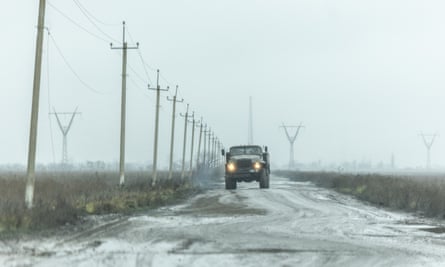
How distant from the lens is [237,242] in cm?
1483

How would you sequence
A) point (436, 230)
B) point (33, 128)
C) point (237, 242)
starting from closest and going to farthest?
1. point (237, 242)
2. point (436, 230)
3. point (33, 128)

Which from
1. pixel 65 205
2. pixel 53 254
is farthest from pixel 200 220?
pixel 53 254

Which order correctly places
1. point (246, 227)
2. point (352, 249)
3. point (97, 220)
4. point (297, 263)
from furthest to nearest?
point (97, 220) < point (246, 227) < point (352, 249) < point (297, 263)

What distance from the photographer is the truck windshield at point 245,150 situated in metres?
46.5

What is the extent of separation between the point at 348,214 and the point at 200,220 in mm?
5966

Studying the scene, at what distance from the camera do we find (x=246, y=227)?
18406mm

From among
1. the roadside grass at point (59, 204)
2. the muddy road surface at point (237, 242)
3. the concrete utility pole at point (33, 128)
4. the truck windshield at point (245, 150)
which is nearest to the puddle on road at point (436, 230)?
the muddy road surface at point (237, 242)

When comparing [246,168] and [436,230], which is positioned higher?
[246,168]

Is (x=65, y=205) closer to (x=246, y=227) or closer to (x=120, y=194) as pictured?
(x=246, y=227)

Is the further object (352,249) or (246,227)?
(246,227)

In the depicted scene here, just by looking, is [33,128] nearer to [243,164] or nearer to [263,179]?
[243,164]

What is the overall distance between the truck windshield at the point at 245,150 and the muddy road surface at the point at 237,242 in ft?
77.2

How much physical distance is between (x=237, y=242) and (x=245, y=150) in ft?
105

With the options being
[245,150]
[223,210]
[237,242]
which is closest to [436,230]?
[237,242]
